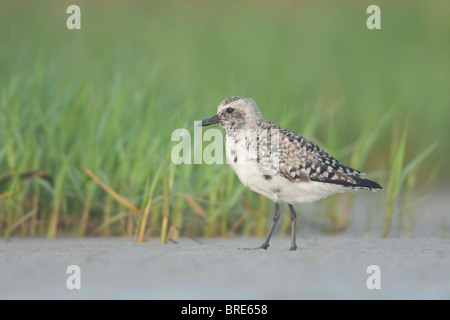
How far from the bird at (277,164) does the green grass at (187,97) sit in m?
0.63

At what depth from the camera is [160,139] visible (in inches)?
285

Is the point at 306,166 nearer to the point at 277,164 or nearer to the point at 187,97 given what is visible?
the point at 277,164

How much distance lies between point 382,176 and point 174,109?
2269 millimetres

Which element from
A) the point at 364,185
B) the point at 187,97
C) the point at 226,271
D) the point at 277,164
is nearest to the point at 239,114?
the point at 277,164

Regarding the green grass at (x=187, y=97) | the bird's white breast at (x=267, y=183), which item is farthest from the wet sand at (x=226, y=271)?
the green grass at (x=187, y=97)

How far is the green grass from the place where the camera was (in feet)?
23.6

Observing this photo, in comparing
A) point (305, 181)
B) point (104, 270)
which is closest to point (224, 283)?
point (104, 270)

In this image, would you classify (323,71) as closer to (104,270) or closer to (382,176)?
(382,176)

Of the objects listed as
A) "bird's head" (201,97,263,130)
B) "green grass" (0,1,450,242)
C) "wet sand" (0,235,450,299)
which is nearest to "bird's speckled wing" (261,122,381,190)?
"bird's head" (201,97,263,130)

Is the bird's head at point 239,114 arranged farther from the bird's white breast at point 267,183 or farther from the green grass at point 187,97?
the green grass at point 187,97

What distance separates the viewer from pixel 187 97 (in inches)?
321

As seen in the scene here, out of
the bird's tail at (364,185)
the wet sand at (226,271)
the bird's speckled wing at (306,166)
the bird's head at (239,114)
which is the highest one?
the bird's head at (239,114)

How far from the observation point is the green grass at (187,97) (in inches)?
283

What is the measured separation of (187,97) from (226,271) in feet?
11.9
